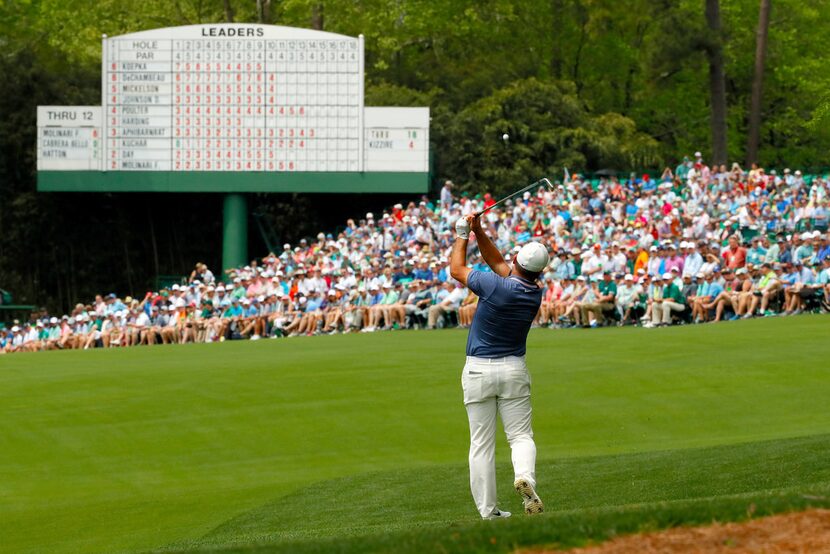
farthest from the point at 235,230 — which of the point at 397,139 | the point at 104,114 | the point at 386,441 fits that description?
the point at 386,441

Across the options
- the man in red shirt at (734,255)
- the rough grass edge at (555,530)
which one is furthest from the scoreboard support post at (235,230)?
the rough grass edge at (555,530)

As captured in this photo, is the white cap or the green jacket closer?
the white cap

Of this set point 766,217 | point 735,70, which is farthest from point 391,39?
point 766,217

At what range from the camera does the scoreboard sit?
4247cm

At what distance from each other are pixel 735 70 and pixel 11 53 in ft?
92.1

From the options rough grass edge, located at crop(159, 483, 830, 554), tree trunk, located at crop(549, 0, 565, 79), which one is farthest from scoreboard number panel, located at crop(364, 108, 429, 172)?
rough grass edge, located at crop(159, 483, 830, 554)

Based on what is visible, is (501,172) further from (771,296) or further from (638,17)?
(771,296)

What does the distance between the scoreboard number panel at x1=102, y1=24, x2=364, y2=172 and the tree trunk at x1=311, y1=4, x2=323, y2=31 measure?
51.4 feet

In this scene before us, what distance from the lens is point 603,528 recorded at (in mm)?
7828

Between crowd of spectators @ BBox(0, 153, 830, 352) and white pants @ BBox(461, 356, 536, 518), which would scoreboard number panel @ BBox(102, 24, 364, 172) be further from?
white pants @ BBox(461, 356, 536, 518)

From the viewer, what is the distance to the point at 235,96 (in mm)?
42656

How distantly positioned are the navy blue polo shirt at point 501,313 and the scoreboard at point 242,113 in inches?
1293

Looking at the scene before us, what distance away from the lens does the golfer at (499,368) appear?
10000 mm

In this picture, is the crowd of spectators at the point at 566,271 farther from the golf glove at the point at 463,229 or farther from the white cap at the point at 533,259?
the white cap at the point at 533,259
